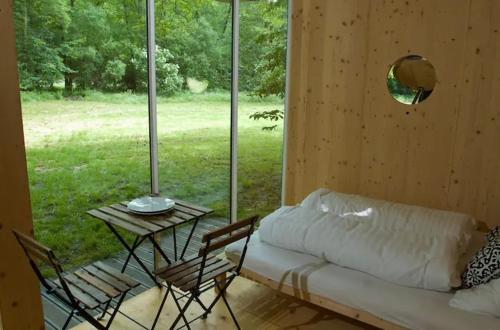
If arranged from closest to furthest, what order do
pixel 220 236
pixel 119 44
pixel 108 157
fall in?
pixel 220 236 → pixel 119 44 → pixel 108 157

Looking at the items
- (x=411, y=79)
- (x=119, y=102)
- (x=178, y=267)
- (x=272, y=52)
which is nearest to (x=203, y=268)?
(x=178, y=267)

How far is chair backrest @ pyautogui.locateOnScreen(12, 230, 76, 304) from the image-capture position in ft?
6.23

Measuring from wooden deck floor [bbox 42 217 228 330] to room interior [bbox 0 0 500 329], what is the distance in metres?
0.13

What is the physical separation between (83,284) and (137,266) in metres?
0.89

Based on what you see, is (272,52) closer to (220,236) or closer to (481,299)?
(220,236)

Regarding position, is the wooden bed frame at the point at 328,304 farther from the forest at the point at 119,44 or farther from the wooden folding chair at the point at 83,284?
the forest at the point at 119,44

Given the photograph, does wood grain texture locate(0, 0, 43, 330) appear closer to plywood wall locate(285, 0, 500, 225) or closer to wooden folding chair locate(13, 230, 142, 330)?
wooden folding chair locate(13, 230, 142, 330)

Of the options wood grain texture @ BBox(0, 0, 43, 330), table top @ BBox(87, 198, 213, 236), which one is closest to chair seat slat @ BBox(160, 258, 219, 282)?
table top @ BBox(87, 198, 213, 236)

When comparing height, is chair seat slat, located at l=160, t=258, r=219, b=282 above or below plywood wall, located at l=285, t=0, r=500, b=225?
below

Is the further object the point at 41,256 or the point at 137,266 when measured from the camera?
the point at 137,266

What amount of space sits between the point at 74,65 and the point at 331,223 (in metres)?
2.06

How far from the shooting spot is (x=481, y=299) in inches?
80.7

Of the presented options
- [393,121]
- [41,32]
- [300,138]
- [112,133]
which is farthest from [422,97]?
[41,32]

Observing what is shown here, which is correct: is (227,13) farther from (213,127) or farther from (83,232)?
(83,232)
